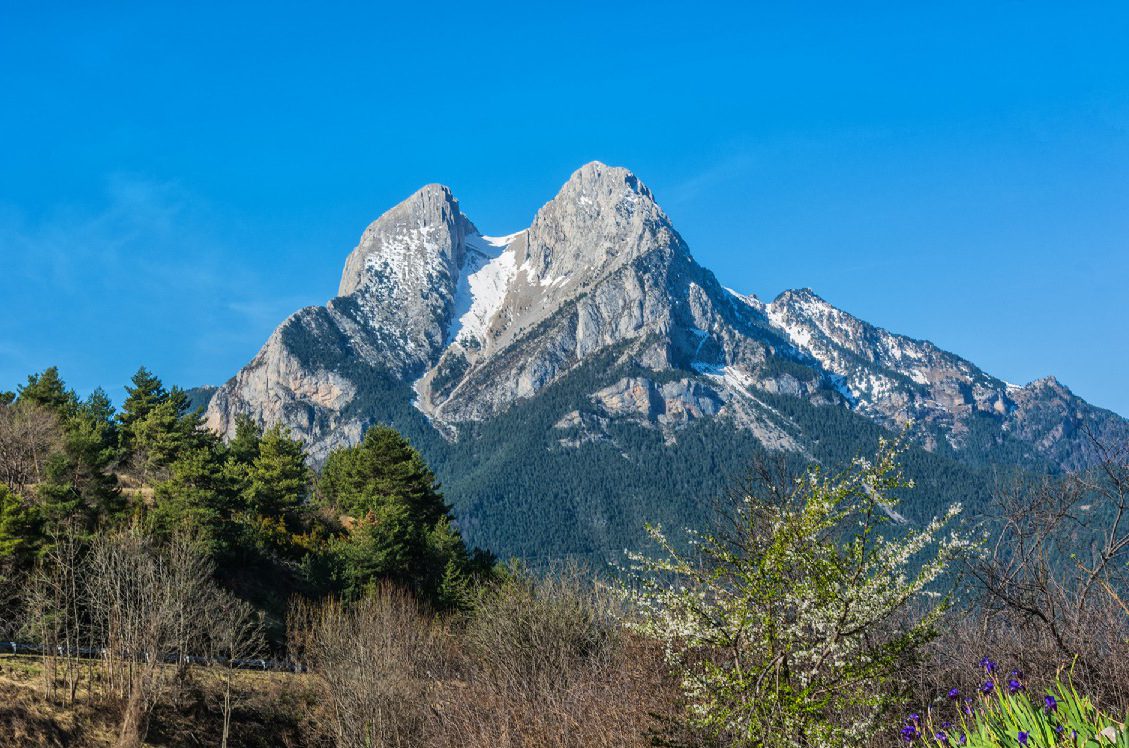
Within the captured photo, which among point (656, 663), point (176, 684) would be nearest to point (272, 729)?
point (176, 684)

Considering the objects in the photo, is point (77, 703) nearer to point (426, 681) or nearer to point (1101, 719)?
point (426, 681)

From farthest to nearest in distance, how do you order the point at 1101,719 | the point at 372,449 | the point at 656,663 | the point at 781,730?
the point at 372,449
the point at 656,663
the point at 781,730
the point at 1101,719

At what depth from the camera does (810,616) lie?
11.5 meters

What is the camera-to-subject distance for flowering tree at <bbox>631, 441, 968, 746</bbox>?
11.5m

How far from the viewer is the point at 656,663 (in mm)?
19641

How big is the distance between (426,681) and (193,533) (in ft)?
62.8

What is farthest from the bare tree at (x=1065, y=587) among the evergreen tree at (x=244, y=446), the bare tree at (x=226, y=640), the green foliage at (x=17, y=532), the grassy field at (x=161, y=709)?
the evergreen tree at (x=244, y=446)

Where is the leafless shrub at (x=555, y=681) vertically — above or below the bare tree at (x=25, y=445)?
below

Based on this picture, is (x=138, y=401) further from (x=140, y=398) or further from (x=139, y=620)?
(x=139, y=620)

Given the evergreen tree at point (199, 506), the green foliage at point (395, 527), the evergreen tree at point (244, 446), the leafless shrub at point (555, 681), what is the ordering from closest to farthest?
1. the leafless shrub at point (555, 681)
2. the evergreen tree at point (199, 506)
3. the green foliage at point (395, 527)
4. the evergreen tree at point (244, 446)

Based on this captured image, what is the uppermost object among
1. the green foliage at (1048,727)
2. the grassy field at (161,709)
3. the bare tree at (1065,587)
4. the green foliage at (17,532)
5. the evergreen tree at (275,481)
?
the evergreen tree at (275,481)

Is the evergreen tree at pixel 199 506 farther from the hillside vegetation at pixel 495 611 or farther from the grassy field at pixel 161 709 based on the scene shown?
the grassy field at pixel 161 709

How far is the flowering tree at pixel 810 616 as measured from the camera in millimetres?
→ 11484

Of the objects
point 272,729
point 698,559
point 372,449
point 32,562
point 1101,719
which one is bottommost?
point 272,729
